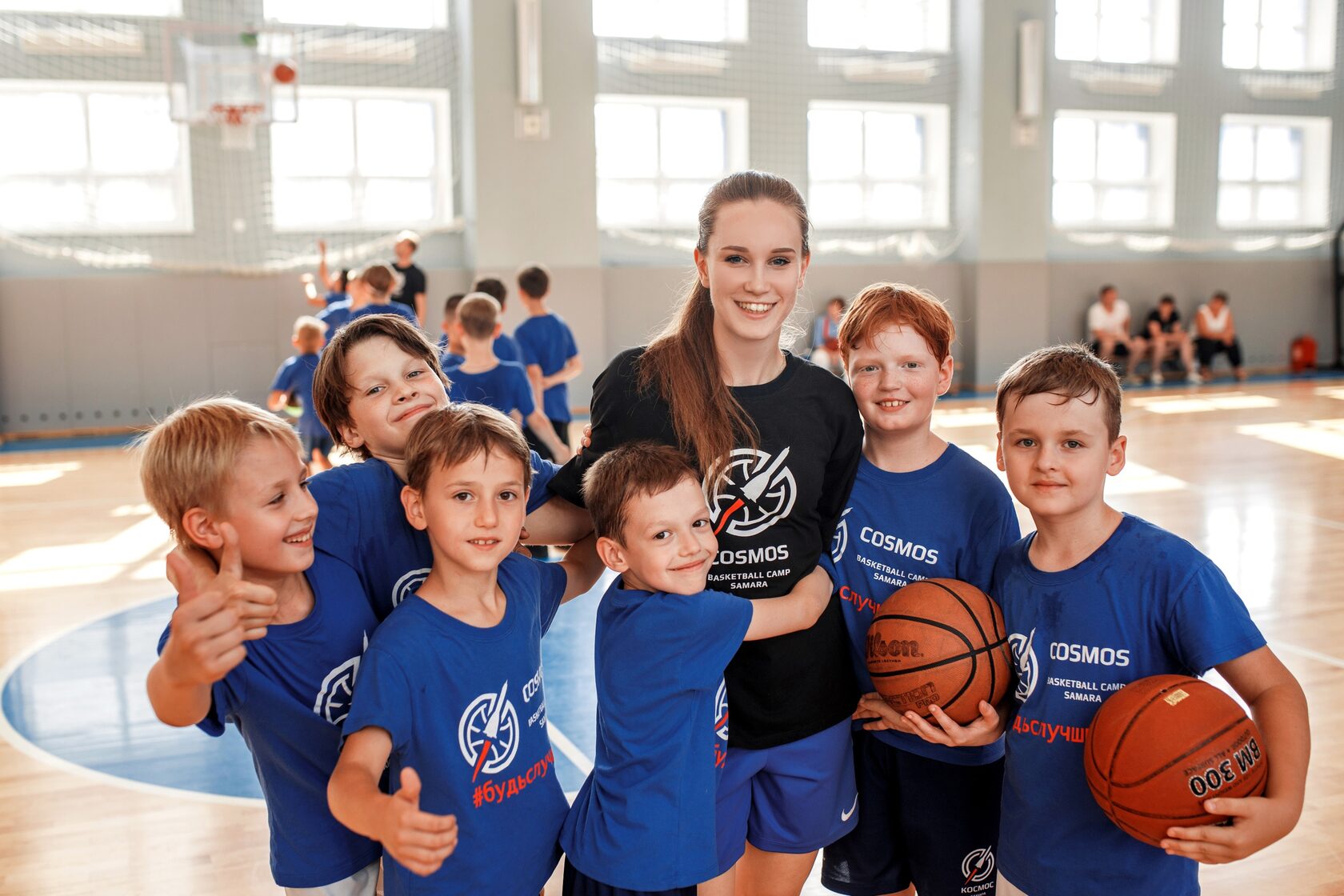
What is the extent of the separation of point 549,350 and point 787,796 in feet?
17.7

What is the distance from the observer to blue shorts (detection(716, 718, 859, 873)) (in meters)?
2.11

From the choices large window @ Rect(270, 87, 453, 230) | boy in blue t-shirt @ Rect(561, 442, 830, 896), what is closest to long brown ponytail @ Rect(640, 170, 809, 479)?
boy in blue t-shirt @ Rect(561, 442, 830, 896)

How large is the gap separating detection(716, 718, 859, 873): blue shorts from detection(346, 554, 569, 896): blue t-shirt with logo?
0.36 metres

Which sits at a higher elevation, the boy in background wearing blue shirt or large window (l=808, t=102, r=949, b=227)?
large window (l=808, t=102, r=949, b=227)

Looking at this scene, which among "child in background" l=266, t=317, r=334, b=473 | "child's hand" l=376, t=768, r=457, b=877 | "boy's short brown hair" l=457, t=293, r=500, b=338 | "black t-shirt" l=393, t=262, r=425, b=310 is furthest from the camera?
"black t-shirt" l=393, t=262, r=425, b=310

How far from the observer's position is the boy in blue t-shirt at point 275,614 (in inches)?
71.6

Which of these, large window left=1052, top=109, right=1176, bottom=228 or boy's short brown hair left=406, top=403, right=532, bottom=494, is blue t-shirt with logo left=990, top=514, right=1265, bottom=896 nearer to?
boy's short brown hair left=406, top=403, right=532, bottom=494

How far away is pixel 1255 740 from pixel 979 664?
1.50 feet

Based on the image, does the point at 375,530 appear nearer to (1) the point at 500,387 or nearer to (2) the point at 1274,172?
(1) the point at 500,387

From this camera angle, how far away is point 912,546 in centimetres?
221

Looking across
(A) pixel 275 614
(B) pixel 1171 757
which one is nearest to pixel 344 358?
(A) pixel 275 614

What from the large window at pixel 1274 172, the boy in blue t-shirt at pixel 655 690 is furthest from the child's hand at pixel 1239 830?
the large window at pixel 1274 172

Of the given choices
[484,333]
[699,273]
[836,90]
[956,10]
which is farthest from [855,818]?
[956,10]

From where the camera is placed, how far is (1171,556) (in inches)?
75.3
